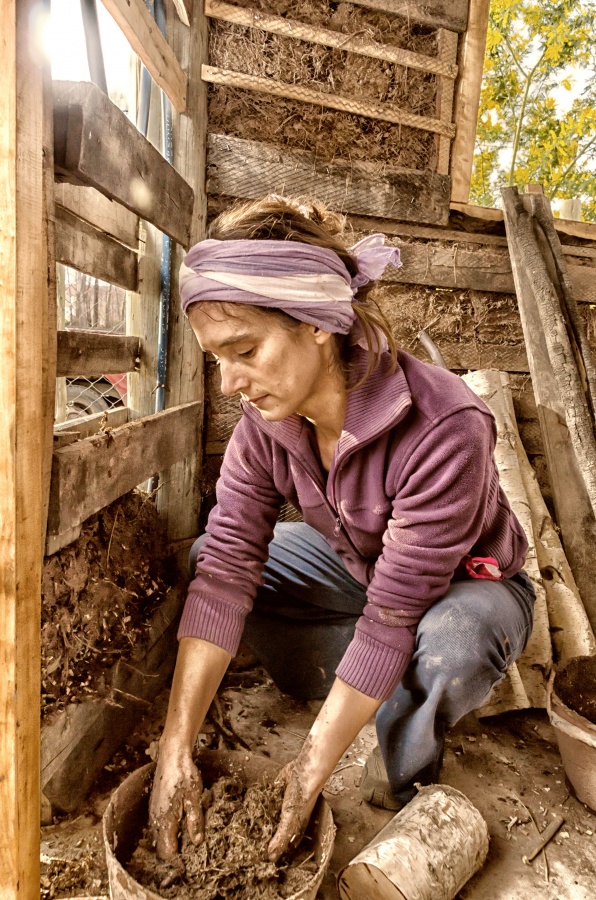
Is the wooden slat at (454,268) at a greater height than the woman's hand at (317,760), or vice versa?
the wooden slat at (454,268)

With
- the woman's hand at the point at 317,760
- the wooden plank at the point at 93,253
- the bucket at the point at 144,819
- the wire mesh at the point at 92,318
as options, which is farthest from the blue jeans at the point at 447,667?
the wire mesh at the point at 92,318

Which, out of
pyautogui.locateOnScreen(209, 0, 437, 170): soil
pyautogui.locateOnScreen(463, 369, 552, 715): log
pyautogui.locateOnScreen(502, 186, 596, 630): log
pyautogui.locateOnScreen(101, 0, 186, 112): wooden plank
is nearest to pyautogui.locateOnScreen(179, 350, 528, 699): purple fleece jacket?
pyautogui.locateOnScreen(463, 369, 552, 715): log

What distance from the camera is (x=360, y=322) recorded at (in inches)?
65.8

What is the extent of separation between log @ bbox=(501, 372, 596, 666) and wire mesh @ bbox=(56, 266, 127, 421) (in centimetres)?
307

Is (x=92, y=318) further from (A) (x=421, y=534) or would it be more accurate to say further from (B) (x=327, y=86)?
(A) (x=421, y=534)

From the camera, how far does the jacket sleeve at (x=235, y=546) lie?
173cm

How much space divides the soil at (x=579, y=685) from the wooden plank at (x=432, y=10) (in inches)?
116

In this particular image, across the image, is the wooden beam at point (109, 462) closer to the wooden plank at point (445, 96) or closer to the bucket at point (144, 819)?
the bucket at point (144, 819)

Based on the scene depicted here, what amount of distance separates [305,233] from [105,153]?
0.50m

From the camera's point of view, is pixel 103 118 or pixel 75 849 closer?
pixel 103 118

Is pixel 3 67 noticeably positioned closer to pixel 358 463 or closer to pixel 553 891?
pixel 358 463

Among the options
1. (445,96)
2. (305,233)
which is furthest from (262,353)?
(445,96)

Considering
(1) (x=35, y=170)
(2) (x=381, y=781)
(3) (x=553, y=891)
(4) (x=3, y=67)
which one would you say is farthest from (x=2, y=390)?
(3) (x=553, y=891)

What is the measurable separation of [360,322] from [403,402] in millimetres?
240
